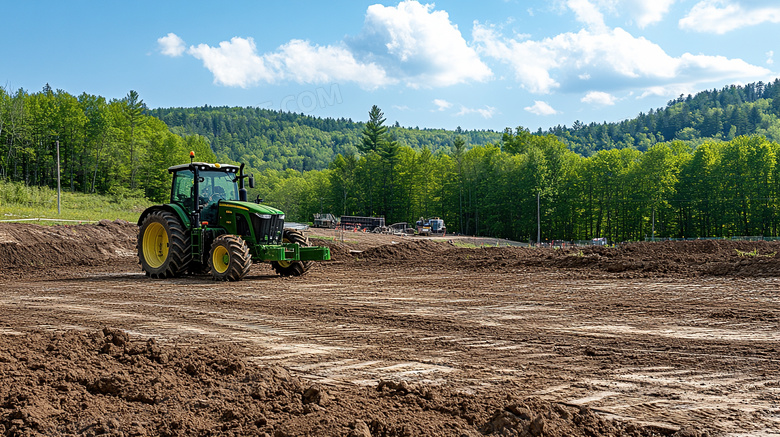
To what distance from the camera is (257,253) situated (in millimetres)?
13727

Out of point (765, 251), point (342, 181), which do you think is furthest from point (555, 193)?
point (765, 251)

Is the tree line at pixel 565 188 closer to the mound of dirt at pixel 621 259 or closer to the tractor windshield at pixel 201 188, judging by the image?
the mound of dirt at pixel 621 259

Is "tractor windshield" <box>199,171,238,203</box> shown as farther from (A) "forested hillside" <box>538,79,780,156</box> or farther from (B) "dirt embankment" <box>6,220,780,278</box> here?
(A) "forested hillside" <box>538,79,780,156</box>

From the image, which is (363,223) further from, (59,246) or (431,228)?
(59,246)

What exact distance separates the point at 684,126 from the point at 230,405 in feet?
567

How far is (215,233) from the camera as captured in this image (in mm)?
14375

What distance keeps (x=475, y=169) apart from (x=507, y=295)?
71561mm

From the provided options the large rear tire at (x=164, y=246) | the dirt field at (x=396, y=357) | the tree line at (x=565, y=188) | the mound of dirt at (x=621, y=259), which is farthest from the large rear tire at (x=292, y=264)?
the tree line at (x=565, y=188)

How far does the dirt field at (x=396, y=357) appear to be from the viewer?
4.22 meters

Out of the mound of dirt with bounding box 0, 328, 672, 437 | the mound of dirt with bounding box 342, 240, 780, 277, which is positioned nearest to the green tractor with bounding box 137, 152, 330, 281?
the mound of dirt with bounding box 342, 240, 780, 277

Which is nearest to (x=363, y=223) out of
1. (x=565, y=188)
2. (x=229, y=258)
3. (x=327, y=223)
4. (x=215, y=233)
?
(x=327, y=223)

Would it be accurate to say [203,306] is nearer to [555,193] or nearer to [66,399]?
[66,399]

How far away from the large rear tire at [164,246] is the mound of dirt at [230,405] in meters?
8.63

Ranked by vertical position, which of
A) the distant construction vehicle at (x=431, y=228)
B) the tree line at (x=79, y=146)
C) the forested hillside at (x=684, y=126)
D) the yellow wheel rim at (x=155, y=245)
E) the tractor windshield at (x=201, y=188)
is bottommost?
the distant construction vehicle at (x=431, y=228)
